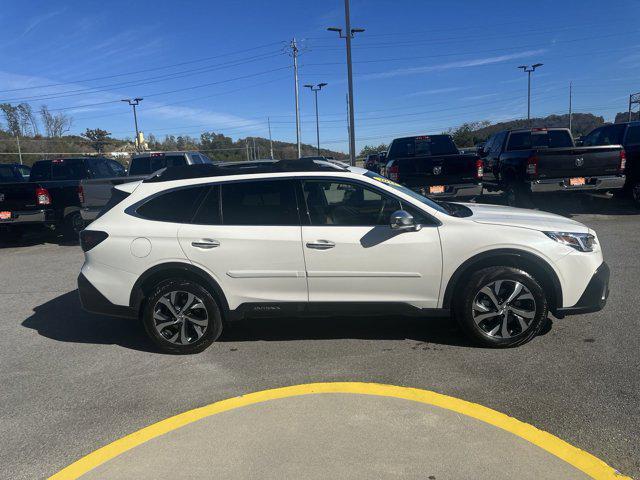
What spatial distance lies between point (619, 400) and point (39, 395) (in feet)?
14.0

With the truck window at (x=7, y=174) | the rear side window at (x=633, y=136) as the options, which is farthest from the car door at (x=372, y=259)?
the truck window at (x=7, y=174)

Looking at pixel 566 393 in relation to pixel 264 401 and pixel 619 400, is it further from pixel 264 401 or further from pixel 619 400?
pixel 264 401

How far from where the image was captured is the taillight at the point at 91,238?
14.5 ft

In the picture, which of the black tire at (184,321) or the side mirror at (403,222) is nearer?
the side mirror at (403,222)

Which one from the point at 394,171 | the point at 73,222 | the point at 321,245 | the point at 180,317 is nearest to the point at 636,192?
the point at 394,171

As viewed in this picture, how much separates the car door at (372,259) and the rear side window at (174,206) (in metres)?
1.07

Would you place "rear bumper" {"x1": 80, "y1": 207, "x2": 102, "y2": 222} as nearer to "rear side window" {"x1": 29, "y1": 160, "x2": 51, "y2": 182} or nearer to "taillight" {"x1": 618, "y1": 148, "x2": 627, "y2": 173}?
"rear side window" {"x1": 29, "y1": 160, "x2": 51, "y2": 182}

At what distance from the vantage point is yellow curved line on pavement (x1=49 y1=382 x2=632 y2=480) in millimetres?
2719

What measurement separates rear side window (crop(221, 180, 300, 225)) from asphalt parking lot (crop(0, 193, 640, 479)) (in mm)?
1195

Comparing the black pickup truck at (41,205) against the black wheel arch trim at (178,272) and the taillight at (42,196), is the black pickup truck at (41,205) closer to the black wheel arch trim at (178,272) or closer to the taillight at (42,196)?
the taillight at (42,196)

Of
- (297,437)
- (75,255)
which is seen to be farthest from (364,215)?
(75,255)

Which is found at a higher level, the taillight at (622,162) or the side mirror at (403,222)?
the taillight at (622,162)

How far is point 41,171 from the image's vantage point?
1180cm

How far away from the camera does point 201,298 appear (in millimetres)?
4309
